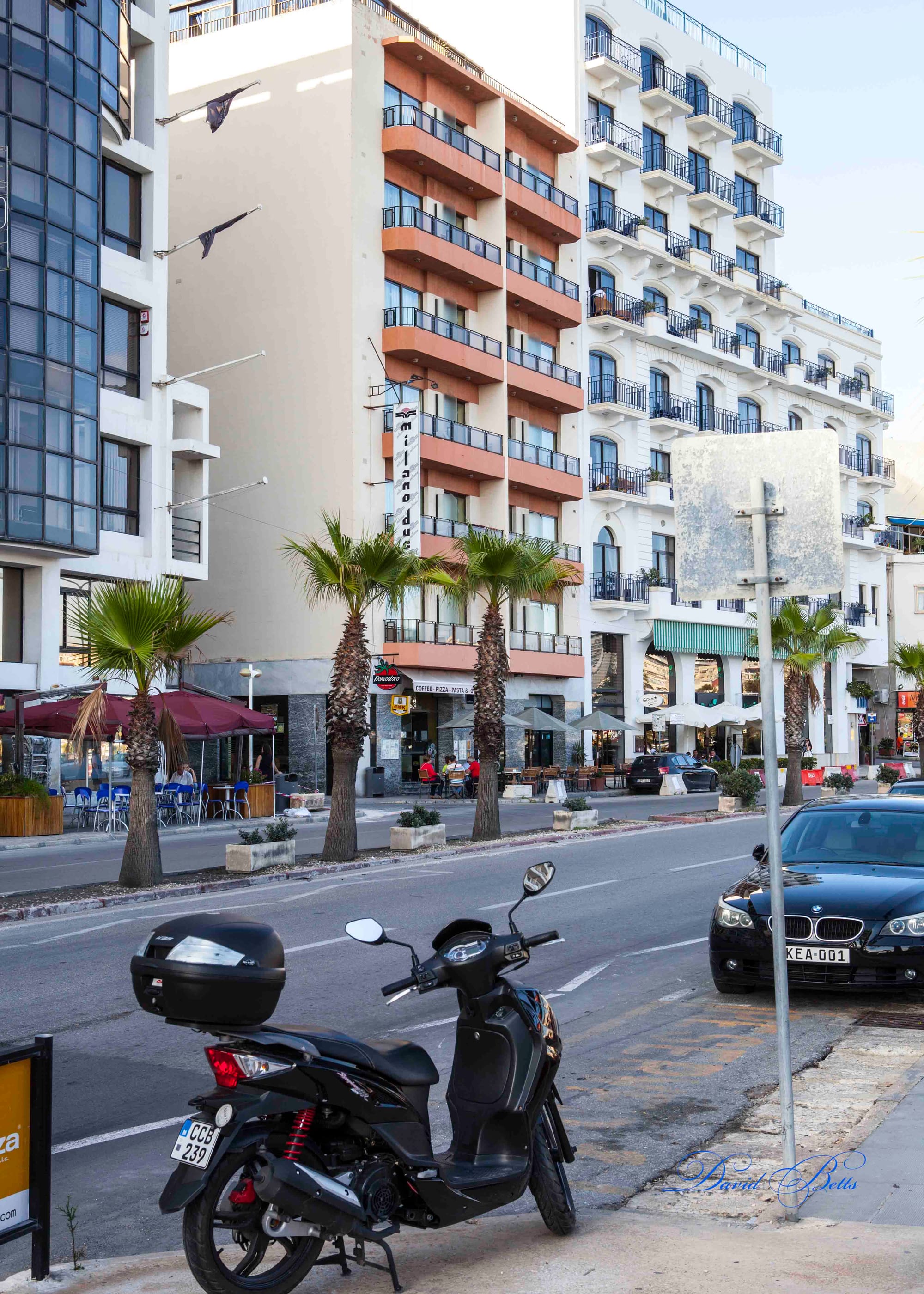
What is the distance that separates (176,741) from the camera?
20109 millimetres

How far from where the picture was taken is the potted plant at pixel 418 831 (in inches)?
936

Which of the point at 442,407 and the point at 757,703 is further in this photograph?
the point at 757,703

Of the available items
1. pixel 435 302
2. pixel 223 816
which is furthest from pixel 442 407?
pixel 223 816

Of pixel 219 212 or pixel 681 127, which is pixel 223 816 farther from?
pixel 681 127

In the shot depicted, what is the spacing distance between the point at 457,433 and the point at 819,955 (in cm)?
3901

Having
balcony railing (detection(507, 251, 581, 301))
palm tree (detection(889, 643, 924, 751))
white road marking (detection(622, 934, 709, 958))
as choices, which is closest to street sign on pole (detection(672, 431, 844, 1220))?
white road marking (detection(622, 934, 709, 958))

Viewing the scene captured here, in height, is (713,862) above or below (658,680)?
below

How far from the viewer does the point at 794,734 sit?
116 ft

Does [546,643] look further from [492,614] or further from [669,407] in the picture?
[492,614]

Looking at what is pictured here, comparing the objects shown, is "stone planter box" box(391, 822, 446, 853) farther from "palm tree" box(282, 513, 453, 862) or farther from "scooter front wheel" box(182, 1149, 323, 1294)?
"scooter front wheel" box(182, 1149, 323, 1294)

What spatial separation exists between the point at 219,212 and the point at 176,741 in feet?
106

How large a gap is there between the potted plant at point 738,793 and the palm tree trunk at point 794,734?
1.26 m

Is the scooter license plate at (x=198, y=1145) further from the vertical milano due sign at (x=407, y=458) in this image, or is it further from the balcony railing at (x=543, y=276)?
the balcony railing at (x=543, y=276)

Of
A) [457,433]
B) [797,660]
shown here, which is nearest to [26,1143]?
[797,660]
